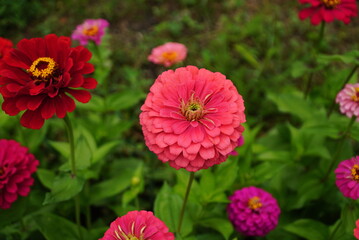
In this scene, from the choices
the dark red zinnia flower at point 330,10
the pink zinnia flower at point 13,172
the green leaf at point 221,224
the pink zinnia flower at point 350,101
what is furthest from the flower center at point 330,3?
the pink zinnia flower at point 13,172

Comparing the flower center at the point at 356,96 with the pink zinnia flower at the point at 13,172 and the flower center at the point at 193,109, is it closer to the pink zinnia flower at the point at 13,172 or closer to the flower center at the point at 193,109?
the flower center at the point at 193,109

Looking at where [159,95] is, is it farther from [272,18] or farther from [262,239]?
[272,18]

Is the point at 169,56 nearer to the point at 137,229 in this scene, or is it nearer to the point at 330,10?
the point at 330,10

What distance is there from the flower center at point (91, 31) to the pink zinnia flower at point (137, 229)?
1.41 m

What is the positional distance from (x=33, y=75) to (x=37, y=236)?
45.2 inches

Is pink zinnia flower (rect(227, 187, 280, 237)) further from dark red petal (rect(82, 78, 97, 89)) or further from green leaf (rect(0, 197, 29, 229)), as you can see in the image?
green leaf (rect(0, 197, 29, 229))

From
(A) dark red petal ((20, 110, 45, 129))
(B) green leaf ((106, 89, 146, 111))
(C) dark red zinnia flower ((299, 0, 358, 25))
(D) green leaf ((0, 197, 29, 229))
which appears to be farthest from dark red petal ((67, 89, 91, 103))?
(C) dark red zinnia flower ((299, 0, 358, 25))

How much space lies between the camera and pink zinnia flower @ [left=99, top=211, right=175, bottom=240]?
3.49 ft

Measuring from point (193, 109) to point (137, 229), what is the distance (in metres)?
0.47

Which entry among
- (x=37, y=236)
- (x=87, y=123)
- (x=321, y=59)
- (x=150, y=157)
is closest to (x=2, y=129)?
(x=87, y=123)

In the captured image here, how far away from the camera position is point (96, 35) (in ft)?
7.11

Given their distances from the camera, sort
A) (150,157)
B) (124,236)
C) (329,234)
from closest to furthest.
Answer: (124,236)
(329,234)
(150,157)

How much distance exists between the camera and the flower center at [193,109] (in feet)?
4.08

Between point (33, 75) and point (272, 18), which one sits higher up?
point (272, 18)
